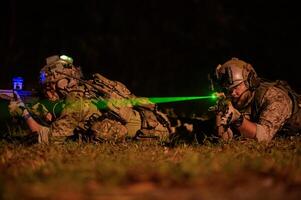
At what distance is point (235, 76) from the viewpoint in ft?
22.1

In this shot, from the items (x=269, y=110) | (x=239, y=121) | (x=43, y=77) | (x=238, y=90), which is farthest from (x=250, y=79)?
(x=43, y=77)

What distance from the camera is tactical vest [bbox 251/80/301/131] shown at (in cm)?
693

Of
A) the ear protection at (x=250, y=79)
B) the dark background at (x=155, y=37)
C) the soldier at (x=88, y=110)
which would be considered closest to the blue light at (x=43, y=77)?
the soldier at (x=88, y=110)

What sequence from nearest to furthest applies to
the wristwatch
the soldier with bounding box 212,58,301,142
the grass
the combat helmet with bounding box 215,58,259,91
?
the grass < the wristwatch < the soldier with bounding box 212,58,301,142 < the combat helmet with bounding box 215,58,259,91

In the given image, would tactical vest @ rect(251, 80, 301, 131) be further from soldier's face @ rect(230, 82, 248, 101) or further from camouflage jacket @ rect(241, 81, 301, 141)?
soldier's face @ rect(230, 82, 248, 101)

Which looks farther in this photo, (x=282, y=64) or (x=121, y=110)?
(x=282, y=64)

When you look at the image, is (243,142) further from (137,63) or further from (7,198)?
(137,63)

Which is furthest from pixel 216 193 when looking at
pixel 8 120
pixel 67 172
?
pixel 8 120

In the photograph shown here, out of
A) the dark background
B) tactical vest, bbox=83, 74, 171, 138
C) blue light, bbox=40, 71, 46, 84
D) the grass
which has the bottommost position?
the grass

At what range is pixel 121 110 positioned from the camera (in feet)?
23.1

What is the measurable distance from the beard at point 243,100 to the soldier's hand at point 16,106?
10.1 feet

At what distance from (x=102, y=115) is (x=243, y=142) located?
2.06 meters

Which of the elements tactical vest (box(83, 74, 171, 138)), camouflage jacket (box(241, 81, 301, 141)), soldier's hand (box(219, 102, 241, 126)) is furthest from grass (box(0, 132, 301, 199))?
tactical vest (box(83, 74, 171, 138))

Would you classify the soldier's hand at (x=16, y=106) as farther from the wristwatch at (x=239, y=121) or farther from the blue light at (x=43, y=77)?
the wristwatch at (x=239, y=121)
